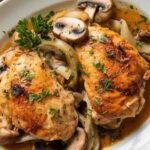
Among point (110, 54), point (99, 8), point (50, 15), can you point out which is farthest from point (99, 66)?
point (50, 15)

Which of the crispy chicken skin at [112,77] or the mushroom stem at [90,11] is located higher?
the mushroom stem at [90,11]

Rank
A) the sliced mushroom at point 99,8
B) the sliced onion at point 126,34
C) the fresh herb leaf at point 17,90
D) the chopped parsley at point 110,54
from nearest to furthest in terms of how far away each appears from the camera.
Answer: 1. the fresh herb leaf at point 17,90
2. the chopped parsley at point 110,54
3. the sliced onion at point 126,34
4. the sliced mushroom at point 99,8

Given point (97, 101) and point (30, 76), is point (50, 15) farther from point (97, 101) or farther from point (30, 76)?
point (97, 101)

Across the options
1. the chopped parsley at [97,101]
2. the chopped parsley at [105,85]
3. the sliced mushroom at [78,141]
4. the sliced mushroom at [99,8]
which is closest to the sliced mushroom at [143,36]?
the sliced mushroom at [99,8]

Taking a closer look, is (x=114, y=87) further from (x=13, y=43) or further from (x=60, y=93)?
(x=13, y=43)

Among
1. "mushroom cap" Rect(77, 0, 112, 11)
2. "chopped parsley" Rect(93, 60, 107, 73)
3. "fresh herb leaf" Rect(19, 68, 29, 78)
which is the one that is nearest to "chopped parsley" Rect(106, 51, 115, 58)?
"chopped parsley" Rect(93, 60, 107, 73)

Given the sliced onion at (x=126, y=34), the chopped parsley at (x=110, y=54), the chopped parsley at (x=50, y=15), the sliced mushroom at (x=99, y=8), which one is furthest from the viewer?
the chopped parsley at (x=50, y=15)

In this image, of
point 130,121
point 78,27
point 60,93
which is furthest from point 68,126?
point 78,27

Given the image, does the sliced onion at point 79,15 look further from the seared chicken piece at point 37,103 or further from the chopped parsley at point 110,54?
the seared chicken piece at point 37,103
